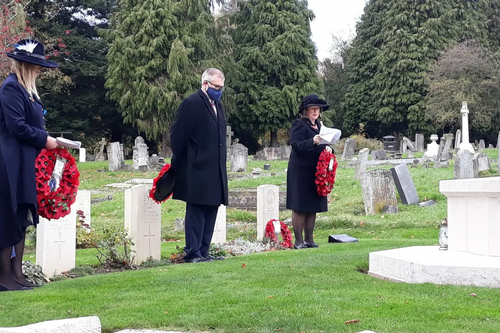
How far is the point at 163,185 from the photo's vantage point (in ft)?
27.6

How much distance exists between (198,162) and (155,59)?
36.0m

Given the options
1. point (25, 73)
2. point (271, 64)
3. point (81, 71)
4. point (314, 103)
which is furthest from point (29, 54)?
point (271, 64)

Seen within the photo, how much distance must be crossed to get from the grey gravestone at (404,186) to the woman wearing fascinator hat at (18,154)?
34.7 feet

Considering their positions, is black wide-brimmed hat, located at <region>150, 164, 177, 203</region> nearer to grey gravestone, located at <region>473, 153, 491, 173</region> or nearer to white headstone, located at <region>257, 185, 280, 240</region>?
white headstone, located at <region>257, 185, 280, 240</region>

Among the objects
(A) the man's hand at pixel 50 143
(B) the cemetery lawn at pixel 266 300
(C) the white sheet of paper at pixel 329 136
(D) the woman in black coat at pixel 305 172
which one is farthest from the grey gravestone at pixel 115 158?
(A) the man's hand at pixel 50 143

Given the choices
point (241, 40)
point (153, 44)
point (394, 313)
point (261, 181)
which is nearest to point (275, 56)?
point (241, 40)

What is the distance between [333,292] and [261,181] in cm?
1642

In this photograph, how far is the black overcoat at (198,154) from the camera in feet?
27.2

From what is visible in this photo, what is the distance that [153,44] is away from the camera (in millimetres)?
42906

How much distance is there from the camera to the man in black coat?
27.2ft

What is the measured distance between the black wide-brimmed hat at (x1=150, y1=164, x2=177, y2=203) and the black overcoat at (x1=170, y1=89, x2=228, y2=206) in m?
0.07

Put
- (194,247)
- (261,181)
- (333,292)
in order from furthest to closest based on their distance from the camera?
(261,181), (194,247), (333,292)

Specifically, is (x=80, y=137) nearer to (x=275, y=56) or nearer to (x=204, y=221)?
(x=275, y=56)

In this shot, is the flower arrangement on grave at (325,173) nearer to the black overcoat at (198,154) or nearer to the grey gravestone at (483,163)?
the black overcoat at (198,154)
